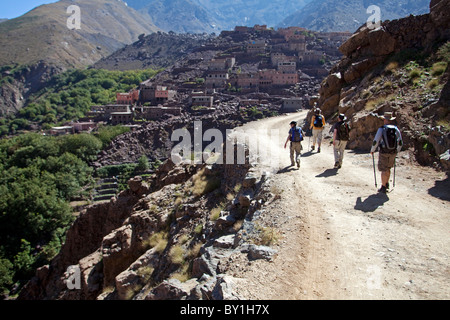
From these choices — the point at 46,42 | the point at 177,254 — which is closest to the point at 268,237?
the point at 177,254

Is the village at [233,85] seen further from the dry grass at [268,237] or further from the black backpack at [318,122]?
the dry grass at [268,237]

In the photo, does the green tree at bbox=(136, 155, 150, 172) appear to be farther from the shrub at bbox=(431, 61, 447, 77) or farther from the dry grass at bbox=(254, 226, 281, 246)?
the dry grass at bbox=(254, 226, 281, 246)

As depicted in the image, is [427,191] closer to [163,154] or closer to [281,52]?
[163,154]

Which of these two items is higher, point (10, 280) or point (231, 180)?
point (231, 180)

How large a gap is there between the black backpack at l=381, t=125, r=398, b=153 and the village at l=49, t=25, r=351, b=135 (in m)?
40.6

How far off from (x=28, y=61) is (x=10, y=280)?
368ft

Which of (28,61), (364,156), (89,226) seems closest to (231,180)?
(364,156)

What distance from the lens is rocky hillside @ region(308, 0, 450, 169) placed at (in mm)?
9328

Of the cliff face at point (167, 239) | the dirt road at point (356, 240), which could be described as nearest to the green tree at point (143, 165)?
the cliff face at point (167, 239)

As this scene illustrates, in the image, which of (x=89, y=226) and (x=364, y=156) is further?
(x=89, y=226)

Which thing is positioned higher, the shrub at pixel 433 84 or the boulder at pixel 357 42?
the boulder at pixel 357 42

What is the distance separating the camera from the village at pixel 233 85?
53344 millimetres

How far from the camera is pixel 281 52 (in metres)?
73.9

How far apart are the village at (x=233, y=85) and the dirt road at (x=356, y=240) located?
40663mm
